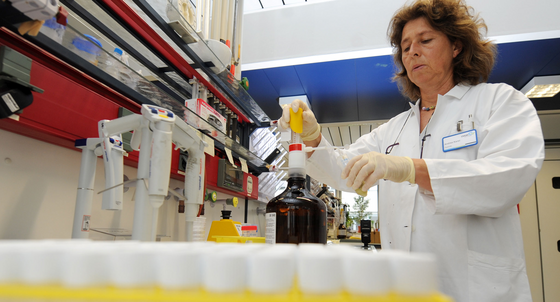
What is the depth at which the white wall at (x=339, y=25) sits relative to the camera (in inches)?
116

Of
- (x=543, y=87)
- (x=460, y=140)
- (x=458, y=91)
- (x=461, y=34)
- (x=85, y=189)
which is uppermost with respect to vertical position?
(x=543, y=87)

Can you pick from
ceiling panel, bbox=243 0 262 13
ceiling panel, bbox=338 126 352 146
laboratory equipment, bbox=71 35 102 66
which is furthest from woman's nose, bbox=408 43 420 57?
ceiling panel, bbox=338 126 352 146

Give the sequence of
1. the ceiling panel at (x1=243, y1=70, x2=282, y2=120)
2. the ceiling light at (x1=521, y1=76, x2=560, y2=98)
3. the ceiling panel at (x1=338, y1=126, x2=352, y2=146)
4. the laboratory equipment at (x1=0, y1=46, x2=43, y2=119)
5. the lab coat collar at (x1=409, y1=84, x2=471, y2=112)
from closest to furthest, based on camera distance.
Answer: the laboratory equipment at (x1=0, y1=46, x2=43, y2=119) → the lab coat collar at (x1=409, y1=84, x2=471, y2=112) → the ceiling light at (x1=521, y1=76, x2=560, y2=98) → the ceiling panel at (x1=243, y1=70, x2=282, y2=120) → the ceiling panel at (x1=338, y1=126, x2=352, y2=146)

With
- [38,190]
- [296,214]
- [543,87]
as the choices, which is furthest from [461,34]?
[543,87]

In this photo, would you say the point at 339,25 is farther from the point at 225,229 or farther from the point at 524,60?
the point at 225,229

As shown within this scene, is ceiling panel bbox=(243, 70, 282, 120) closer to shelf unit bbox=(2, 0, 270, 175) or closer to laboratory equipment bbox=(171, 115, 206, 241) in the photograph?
shelf unit bbox=(2, 0, 270, 175)

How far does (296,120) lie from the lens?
1.07 m

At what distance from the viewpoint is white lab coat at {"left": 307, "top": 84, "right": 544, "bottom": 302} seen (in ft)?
3.27

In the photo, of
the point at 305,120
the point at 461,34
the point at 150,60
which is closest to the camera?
the point at 305,120

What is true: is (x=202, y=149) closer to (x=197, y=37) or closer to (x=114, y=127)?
(x=114, y=127)

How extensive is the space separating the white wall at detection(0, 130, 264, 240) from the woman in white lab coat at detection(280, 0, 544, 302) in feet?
2.44

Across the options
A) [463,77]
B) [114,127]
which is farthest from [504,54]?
[114,127]

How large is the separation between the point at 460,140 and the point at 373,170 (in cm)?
49

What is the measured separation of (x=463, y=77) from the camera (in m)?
1.51
